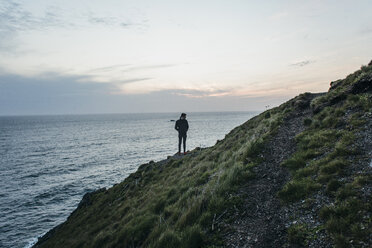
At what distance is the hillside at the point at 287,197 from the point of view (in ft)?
16.1

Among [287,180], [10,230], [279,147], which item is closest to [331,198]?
[287,180]

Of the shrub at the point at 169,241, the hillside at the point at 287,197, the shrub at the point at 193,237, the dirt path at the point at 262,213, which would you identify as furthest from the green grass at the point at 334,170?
the shrub at the point at 169,241

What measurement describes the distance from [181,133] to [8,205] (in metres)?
23.7

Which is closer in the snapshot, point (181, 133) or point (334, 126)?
point (334, 126)

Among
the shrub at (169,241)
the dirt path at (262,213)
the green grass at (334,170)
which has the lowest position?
the shrub at (169,241)

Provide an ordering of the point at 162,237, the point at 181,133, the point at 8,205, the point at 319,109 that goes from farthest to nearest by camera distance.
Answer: the point at 8,205, the point at 181,133, the point at 319,109, the point at 162,237

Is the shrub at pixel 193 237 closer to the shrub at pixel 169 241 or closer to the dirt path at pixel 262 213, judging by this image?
the shrub at pixel 169 241

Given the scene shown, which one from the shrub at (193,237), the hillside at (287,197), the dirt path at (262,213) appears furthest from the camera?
the shrub at (193,237)

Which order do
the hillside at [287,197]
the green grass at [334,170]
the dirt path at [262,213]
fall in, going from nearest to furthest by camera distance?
the green grass at [334,170], the hillside at [287,197], the dirt path at [262,213]

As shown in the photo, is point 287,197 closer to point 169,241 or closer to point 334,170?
point 334,170

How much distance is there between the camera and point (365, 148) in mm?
7145

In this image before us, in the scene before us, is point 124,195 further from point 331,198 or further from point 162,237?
point 331,198

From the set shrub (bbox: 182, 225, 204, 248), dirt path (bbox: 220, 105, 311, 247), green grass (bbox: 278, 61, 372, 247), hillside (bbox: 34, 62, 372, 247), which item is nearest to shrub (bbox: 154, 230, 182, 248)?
hillside (bbox: 34, 62, 372, 247)

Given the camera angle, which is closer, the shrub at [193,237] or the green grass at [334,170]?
the green grass at [334,170]
